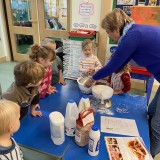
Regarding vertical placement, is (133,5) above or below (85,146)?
above

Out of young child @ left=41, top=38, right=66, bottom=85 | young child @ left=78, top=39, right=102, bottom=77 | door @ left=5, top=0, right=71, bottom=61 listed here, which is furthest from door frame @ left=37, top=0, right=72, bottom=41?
young child @ left=41, top=38, right=66, bottom=85

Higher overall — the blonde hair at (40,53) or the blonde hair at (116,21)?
the blonde hair at (116,21)

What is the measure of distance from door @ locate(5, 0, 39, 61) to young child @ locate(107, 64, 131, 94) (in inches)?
94.9

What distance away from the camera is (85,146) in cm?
92

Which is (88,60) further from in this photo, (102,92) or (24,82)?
(24,82)

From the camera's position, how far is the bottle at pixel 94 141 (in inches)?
32.0

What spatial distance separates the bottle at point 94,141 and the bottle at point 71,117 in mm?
147

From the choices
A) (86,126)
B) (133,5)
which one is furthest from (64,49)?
(86,126)

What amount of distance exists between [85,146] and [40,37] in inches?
120

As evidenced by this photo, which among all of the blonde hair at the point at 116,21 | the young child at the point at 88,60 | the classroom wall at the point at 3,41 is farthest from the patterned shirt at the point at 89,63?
the classroom wall at the point at 3,41

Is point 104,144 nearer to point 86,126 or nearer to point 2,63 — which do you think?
point 86,126

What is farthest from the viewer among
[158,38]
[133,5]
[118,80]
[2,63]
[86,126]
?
[2,63]

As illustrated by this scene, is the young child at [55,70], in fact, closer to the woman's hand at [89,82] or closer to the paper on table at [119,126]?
the woman's hand at [89,82]

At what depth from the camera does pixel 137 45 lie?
112 centimetres
